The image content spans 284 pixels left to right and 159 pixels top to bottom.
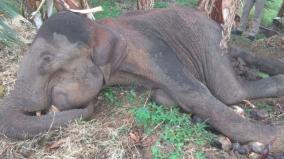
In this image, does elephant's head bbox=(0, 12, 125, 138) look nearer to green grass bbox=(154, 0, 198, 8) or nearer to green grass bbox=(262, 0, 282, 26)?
green grass bbox=(154, 0, 198, 8)

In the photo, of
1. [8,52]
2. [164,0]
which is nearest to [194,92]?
[8,52]

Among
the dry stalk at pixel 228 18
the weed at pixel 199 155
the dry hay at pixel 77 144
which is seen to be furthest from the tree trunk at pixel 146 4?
the weed at pixel 199 155

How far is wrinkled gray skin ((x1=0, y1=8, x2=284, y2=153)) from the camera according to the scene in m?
3.33

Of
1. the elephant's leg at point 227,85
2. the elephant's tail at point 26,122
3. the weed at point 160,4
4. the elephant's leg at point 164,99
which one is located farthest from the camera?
the weed at point 160,4

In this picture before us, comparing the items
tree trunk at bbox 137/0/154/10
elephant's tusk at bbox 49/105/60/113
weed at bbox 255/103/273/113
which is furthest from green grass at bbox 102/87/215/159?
tree trunk at bbox 137/0/154/10

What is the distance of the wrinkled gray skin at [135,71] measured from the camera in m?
3.33

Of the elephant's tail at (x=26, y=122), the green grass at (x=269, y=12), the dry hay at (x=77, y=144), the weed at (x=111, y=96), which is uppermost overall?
the elephant's tail at (x=26, y=122)

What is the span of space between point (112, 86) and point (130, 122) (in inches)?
18.2

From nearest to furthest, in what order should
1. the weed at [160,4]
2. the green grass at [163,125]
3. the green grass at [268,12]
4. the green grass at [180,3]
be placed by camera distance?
1. the green grass at [163,125]
2. the weed at [160,4]
3. the green grass at [180,3]
4. the green grass at [268,12]

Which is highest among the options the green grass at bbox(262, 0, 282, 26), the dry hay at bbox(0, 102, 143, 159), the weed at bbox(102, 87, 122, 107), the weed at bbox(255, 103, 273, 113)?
the weed at bbox(102, 87, 122, 107)

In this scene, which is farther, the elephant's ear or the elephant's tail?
the elephant's ear

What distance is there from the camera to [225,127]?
3604mm

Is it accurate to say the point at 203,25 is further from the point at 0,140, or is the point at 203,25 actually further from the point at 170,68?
the point at 0,140

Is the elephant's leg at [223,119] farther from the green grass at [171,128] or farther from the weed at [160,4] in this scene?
the weed at [160,4]
